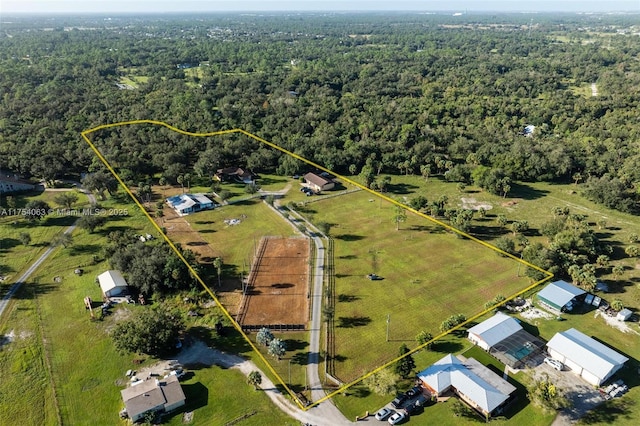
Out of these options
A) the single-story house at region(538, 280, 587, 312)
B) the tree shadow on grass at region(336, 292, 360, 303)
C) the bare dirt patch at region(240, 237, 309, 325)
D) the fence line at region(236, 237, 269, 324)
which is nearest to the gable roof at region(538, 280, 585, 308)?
the single-story house at region(538, 280, 587, 312)

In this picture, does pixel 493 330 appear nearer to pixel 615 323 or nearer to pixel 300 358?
pixel 615 323

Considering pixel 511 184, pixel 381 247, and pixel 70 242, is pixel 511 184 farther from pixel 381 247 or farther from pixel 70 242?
pixel 70 242

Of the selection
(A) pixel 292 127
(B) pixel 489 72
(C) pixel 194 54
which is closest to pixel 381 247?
(A) pixel 292 127

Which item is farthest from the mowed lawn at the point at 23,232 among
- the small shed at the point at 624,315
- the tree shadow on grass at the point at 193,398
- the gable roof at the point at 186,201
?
the small shed at the point at 624,315

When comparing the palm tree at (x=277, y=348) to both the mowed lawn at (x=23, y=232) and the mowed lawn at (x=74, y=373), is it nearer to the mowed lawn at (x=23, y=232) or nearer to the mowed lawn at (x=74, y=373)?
the mowed lawn at (x=74, y=373)

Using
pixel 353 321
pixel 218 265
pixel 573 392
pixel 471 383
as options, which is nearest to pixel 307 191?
pixel 218 265

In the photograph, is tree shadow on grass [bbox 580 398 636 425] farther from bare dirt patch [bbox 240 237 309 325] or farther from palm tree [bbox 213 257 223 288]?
palm tree [bbox 213 257 223 288]
